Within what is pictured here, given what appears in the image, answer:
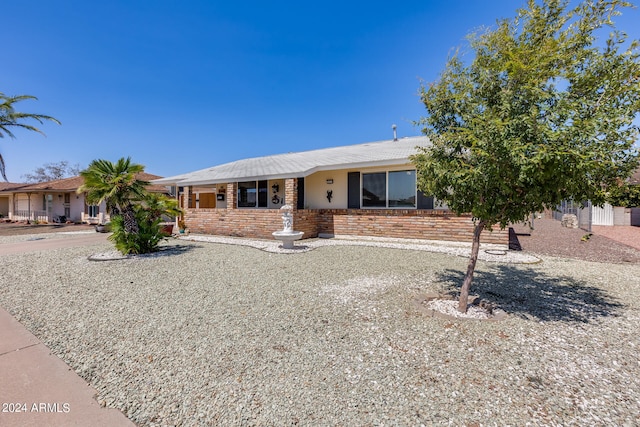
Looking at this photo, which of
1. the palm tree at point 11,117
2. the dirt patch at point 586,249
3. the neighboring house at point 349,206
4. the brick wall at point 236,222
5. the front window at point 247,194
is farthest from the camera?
the palm tree at point 11,117

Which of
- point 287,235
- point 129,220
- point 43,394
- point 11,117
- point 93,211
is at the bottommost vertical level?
point 43,394

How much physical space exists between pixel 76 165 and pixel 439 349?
7186cm

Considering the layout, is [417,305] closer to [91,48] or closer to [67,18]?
[67,18]

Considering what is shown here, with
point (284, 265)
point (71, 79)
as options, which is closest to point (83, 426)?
point (284, 265)

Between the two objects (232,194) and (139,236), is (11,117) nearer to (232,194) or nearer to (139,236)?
(232,194)

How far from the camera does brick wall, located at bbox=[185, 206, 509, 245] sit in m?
10.2

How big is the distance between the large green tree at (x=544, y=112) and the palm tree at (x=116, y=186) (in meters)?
9.62

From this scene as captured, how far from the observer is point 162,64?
1356cm

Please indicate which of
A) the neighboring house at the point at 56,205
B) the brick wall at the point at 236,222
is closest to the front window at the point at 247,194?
the brick wall at the point at 236,222

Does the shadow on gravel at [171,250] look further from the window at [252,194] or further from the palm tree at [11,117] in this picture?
the palm tree at [11,117]

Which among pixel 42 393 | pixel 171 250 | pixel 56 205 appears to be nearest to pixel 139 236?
pixel 171 250

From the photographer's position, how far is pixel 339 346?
3.23 metres

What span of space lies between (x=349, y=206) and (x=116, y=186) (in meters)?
8.79

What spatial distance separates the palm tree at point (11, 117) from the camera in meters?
21.6
